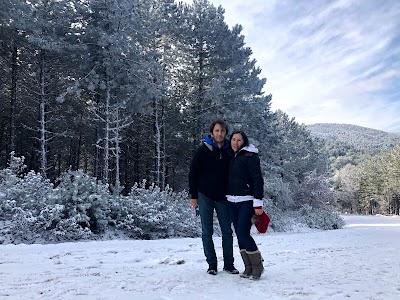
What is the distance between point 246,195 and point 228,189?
0.28 m

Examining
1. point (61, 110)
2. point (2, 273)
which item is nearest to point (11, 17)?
point (61, 110)

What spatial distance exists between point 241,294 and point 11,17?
17.2 m

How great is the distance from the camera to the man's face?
489cm

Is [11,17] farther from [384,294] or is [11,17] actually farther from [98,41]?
[384,294]

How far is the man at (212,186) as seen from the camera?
482 cm

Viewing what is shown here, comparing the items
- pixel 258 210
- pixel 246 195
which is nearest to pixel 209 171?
pixel 246 195

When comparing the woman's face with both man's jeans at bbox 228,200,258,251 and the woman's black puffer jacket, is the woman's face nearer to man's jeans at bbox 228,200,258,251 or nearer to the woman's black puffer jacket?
the woman's black puffer jacket

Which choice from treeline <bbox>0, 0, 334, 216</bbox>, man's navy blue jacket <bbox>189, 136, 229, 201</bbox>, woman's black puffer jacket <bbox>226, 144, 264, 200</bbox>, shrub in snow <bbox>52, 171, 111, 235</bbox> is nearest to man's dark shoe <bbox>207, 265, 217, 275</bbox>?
man's navy blue jacket <bbox>189, 136, 229, 201</bbox>

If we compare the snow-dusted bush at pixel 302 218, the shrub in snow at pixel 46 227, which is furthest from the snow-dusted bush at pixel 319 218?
the shrub in snow at pixel 46 227

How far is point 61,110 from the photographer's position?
2408 centimetres

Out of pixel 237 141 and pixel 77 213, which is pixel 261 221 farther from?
pixel 77 213

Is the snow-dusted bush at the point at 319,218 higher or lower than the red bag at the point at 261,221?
lower

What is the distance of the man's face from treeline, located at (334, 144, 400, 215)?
63.2 meters

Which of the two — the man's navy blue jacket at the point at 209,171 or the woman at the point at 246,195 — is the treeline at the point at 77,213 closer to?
the man's navy blue jacket at the point at 209,171
